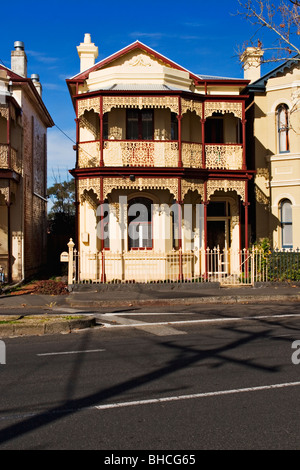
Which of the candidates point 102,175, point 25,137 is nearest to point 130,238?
point 102,175

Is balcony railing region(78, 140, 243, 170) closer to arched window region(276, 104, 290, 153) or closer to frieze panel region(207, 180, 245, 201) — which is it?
frieze panel region(207, 180, 245, 201)

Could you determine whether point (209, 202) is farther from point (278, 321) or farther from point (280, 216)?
point (278, 321)

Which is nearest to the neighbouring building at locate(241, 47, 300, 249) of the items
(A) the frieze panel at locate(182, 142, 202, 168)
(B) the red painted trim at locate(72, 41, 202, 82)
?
(A) the frieze panel at locate(182, 142, 202, 168)

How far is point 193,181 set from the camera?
19906 millimetres

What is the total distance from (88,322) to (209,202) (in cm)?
1204

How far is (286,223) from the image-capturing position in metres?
22.1

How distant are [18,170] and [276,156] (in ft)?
34.8

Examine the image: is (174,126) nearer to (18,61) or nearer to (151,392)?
(18,61)

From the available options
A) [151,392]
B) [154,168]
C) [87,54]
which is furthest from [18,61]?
[151,392]

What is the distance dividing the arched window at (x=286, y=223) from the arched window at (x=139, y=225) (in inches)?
230

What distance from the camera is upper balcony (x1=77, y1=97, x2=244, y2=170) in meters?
19.4

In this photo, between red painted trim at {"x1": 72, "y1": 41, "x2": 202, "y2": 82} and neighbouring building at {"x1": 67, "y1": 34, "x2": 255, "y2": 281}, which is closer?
neighbouring building at {"x1": 67, "y1": 34, "x2": 255, "y2": 281}

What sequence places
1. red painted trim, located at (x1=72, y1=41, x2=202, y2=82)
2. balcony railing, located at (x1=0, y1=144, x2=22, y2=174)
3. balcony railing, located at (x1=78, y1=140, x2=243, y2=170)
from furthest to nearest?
red painted trim, located at (x1=72, y1=41, x2=202, y2=82) → balcony railing, located at (x1=78, y1=140, x2=243, y2=170) → balcony railing, located at (x1=0, y1=144, x2=22, y2=174)

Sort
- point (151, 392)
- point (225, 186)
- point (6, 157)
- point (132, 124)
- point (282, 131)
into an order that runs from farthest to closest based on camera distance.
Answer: point (282, 131) < point (132, 124) < point (225, 186) < point (6, 157) < point (151, 392)
